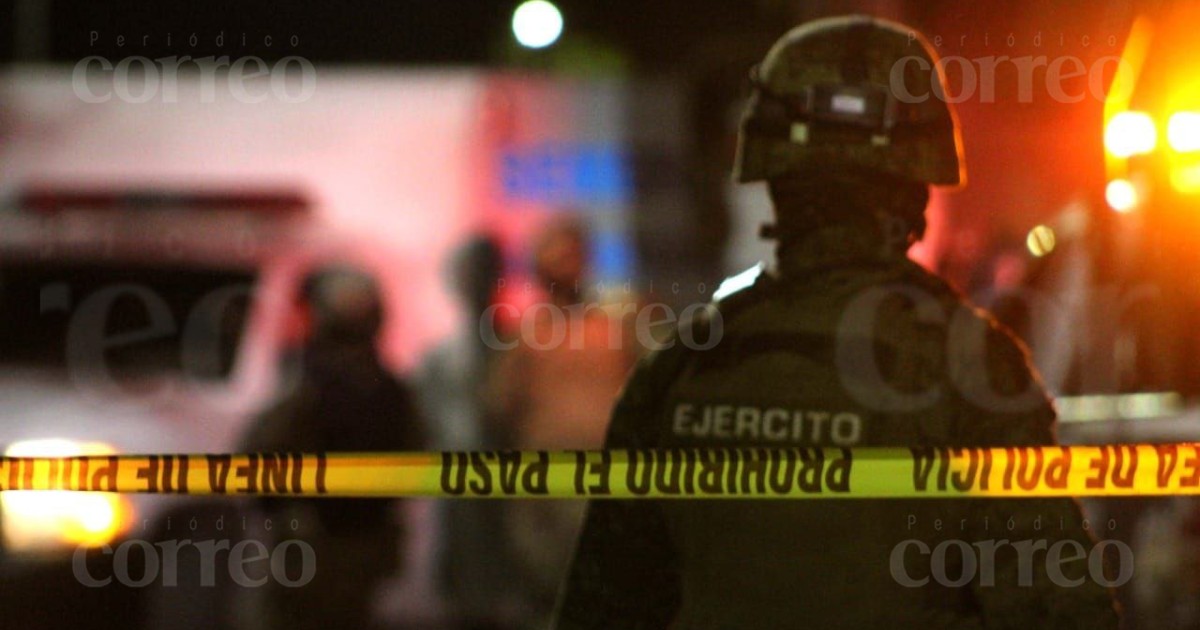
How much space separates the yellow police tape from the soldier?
8cm

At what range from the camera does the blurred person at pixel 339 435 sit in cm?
538

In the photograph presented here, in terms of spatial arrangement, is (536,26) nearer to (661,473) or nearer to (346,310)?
(346,310)

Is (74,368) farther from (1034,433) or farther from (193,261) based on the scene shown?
(1034,433)

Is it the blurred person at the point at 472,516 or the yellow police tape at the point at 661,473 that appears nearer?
the yellow police tape at the point at 661,473

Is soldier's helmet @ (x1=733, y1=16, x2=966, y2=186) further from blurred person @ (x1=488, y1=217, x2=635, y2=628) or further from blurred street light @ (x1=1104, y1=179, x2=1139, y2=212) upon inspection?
blurred street light @ (x1=1104, y1=179, x2=1139, y2=212)

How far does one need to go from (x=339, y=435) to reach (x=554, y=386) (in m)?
0.85

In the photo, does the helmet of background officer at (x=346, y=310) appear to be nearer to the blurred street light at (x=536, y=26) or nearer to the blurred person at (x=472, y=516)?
the blurred person at (x=472, y=516)

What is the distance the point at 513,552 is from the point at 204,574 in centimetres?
127

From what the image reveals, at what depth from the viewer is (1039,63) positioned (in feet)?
38.0

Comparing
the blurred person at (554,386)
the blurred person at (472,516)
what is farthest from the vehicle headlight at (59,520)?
the blurred person at (554,386)

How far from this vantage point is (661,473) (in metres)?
2.60

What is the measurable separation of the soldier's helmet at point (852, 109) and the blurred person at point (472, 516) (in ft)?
11.4

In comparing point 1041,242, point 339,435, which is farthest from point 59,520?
point 1041,242

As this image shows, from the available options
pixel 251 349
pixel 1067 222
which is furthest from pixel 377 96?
A: pixel 1067 222
